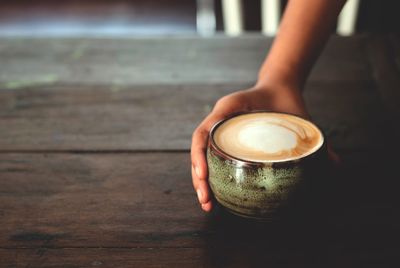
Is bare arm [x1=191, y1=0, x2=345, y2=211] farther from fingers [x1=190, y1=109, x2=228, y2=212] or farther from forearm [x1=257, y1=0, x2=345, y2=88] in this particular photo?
fingers [x1=190, y1=109, x2=228, y2=212]

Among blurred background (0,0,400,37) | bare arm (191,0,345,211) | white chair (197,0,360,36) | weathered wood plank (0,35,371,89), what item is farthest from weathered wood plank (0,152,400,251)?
blurred background (0,0,400,37)

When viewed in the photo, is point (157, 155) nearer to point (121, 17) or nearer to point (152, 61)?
point (152, 61)

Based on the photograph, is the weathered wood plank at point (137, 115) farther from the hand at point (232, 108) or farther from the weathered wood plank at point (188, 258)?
the weathered wood plank at point (188, 258)

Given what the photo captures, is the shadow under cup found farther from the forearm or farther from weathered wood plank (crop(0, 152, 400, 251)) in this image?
the forearm

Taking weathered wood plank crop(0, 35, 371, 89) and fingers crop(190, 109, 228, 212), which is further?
weathered wood plank crop(0, 35, 371, 89)

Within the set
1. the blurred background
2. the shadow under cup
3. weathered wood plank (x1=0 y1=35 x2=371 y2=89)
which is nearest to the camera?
the shadow under cup

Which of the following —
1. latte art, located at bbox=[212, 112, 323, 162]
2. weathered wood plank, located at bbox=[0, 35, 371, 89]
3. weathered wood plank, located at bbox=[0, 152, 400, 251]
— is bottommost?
weathered wood plank, located at bbox=[0, 35, 371, 89]

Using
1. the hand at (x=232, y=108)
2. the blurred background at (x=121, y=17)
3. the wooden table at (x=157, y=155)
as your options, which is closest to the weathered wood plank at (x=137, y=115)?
the wooden table at (x=157, y=155)

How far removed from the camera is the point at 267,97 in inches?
33.6

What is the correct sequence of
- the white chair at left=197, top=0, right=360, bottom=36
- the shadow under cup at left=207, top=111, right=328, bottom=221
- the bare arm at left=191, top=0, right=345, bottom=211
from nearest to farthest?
the shadow under cup at left=207, top=111, right=328, bottom=221, the bare arm at left=191, top=0, right=345, bottom=211, the white chair at left=197, top=0, right=360, bottom=36

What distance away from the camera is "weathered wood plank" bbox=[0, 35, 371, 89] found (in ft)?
3.80

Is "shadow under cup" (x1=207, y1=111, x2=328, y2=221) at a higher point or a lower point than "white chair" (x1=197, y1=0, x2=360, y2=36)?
higher

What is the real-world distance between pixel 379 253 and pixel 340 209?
0.09 m

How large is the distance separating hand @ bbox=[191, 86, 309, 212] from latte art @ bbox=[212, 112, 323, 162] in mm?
32
